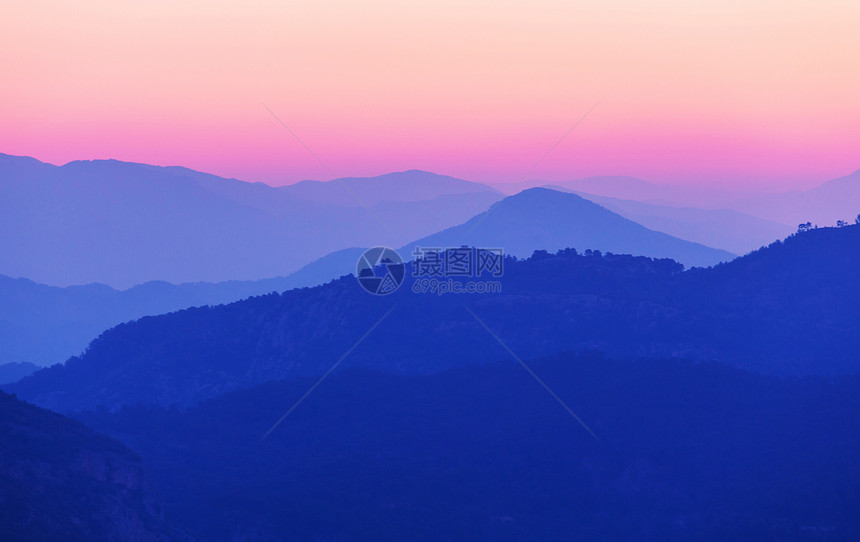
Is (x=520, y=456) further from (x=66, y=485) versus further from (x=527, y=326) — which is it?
(x=527, y=326)

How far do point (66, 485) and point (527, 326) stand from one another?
69019 mm

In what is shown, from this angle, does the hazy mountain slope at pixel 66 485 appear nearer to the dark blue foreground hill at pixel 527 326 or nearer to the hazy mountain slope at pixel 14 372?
the dark blue foreground hill at pixel 527 326

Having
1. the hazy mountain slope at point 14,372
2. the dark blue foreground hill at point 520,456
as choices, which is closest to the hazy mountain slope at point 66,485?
the dark blue foreground hill at point 520,456

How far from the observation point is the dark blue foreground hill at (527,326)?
12200 centimetres

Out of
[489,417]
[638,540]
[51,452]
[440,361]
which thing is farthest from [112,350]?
[638,540]

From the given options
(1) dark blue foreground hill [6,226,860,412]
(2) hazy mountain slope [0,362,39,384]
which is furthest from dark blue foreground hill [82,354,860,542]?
(2) hazy mountain slope [0,362,39,384]

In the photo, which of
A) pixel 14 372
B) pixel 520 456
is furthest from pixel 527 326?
pixel 14 372

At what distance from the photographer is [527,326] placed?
128 metres

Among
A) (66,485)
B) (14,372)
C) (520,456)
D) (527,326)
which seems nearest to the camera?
(66,485)

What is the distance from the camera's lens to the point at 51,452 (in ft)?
229

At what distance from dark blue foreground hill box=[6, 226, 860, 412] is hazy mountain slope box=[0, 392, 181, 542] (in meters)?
52.2

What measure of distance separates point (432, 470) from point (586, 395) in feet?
62.8

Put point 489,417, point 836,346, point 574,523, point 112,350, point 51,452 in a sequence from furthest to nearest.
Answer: point 112,350
point 836,346
point 489,417
point 574,523
point 51,452

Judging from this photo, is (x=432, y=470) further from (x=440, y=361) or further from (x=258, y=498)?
(x=440, y=361)
